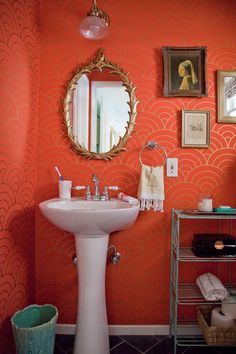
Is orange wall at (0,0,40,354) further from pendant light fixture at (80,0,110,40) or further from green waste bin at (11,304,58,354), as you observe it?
pendant light fixture at (80,0,110,40)

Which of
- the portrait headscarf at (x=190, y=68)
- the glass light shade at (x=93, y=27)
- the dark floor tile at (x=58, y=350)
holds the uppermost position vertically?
the glass light shade at (x=93, y=27)

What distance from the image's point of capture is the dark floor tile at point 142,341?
148 centimetres

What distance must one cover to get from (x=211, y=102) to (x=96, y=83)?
0.78 metres

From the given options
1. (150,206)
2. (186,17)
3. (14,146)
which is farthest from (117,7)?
(150,206)

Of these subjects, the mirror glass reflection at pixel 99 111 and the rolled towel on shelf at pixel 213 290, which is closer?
the rolled towel on shelf at pixel 213 290

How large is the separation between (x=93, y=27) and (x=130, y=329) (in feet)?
6.28

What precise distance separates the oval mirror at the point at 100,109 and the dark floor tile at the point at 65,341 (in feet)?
3.90

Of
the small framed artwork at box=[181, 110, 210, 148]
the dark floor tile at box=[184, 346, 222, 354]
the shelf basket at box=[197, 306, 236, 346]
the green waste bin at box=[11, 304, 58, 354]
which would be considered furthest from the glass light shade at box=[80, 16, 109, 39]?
the dark floor tile at box=[184, 346, 222, 354]

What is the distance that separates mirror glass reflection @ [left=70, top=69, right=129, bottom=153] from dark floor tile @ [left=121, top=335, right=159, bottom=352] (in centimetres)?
124

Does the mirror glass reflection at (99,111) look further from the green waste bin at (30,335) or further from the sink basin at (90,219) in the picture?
the green waste bin at (30,335)

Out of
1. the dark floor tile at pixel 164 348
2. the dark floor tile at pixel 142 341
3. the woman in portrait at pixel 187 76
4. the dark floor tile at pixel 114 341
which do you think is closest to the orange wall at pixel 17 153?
the dark floor tile at pixel 114 341

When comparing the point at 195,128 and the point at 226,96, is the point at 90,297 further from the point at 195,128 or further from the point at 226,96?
the point at 226,96

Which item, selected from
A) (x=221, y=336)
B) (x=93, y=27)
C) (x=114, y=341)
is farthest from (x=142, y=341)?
(x=93, y=27)

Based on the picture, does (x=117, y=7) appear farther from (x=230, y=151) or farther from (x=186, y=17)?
(x=230, y=151)
